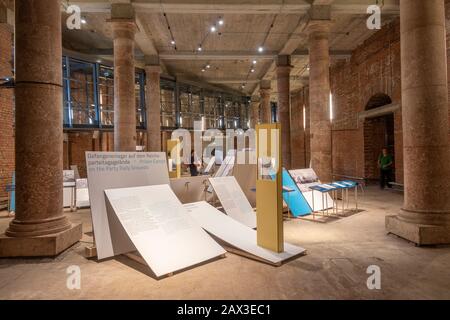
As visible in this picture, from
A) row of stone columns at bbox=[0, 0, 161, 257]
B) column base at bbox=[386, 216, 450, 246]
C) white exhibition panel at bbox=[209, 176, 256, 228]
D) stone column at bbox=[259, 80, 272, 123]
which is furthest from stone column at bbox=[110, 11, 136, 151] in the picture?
stone column at bbox=[259, 80, 272, 123]

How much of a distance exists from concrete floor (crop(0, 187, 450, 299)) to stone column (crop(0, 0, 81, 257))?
30 centimetres

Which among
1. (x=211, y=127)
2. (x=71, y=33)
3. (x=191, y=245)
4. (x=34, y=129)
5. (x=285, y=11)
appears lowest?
(x=191, y=245)

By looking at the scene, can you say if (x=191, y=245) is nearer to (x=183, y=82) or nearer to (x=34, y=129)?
(x=34, y=129)

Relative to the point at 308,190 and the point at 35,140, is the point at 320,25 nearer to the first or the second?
the point at 308,190

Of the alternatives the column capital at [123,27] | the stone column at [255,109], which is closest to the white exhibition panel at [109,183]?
the column capital at [123,27]

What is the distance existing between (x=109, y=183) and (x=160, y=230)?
110 centimetres

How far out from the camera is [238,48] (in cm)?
1407

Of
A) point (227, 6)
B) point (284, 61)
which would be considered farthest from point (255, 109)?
point (227, 6)

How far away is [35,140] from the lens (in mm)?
4426

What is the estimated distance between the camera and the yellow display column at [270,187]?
157 inches

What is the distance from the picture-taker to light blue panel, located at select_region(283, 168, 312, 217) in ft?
22.7

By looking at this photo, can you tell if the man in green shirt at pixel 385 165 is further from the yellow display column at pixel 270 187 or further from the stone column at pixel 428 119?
the yellow display column at pixel 270 187
